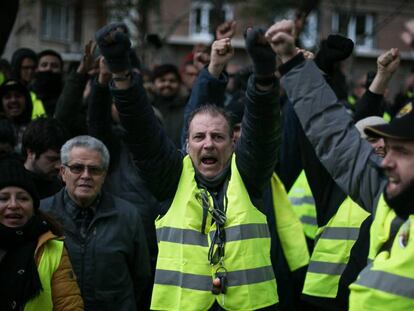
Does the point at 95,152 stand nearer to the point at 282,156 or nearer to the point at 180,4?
the point at 282,156

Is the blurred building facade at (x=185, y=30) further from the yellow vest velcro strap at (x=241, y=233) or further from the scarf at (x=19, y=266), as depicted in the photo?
the yellow vest velcro strap at (x=241, y=233)

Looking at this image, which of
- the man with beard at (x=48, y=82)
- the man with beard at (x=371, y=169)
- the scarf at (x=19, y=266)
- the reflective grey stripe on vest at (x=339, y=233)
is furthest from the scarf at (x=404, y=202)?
the man with beard at (x=48, y=82)

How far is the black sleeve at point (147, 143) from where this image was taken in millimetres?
4691

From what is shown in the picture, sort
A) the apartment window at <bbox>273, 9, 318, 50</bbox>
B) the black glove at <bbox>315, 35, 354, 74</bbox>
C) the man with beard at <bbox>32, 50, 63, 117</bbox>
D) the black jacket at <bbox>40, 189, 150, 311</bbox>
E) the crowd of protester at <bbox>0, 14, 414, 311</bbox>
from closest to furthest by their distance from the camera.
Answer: the crowd of protester at <bbox>0, 14, 414, 311</bbox> < the black glove at <bbox>315, 35, 354, 74</bbox> < the black jacket at <bbox>40, 189, 150, 311</bbox> < the man with beard at <bbox>32, 50, 63, 117</bbox> < the apartment window at <bbox>273, 9, 318, 50</bbox>

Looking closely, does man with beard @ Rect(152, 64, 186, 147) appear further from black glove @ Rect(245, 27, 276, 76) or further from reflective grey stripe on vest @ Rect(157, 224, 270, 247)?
black glove @ Rect(245, 27, 276, 76)

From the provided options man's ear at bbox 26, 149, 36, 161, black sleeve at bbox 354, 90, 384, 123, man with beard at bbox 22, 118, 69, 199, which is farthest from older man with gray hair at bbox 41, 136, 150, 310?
black sleeve at bbox 354, 90, 384, 123

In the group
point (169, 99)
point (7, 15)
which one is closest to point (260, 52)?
point (7, 15)

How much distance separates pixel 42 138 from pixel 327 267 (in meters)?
2.37

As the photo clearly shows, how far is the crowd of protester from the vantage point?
402 cm

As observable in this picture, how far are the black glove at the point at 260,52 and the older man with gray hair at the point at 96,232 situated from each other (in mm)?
2086

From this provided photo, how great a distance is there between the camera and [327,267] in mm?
5871

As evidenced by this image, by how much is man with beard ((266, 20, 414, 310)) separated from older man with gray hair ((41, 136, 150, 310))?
2.39 m

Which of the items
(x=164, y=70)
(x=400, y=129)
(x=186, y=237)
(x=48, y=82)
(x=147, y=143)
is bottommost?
(x=186, y=237)

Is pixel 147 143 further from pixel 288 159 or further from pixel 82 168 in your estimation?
pixel 288 159
